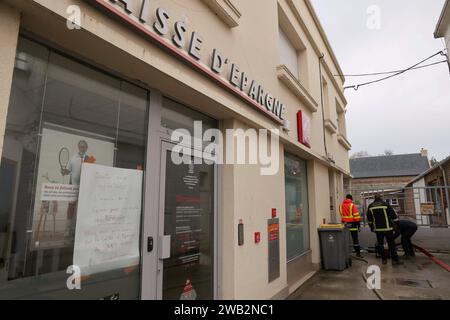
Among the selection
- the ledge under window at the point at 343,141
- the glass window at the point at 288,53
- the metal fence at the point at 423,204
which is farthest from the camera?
the ledge under window at the point at 343,141

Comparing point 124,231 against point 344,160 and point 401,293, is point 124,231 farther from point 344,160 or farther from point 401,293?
point 344,160

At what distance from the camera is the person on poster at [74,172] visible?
2.29 metres

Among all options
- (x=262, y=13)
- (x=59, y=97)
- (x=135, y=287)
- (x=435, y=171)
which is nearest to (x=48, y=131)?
(x=59, y=97)

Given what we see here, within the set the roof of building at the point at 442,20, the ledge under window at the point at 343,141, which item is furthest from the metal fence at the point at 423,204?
the roof of building at the point at 442,20

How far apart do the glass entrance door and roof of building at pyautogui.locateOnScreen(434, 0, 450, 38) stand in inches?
381

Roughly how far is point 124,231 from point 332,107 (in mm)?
10015

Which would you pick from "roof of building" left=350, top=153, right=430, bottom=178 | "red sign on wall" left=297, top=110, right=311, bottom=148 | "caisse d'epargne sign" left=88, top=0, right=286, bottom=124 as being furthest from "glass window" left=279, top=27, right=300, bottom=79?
"roof of building" left=350, top=153, right=430, bottom=178

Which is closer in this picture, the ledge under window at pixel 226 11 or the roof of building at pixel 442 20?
the ledge under window at pixel 226 11

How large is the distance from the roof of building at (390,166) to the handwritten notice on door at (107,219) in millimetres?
41598

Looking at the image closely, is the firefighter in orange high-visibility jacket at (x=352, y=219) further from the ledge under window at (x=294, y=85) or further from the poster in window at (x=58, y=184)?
the poster in window at (x=58, y=184)

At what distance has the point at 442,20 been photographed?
9547mm

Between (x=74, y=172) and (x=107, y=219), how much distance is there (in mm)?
499

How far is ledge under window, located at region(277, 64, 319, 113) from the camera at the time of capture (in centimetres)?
562

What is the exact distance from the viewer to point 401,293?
17.6 ft
